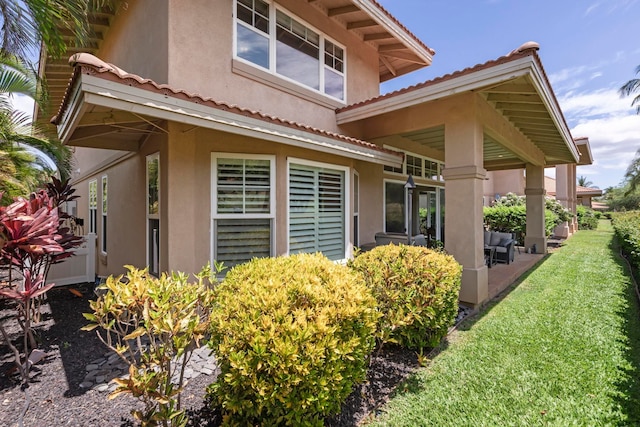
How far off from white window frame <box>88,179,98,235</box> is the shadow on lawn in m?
14.6

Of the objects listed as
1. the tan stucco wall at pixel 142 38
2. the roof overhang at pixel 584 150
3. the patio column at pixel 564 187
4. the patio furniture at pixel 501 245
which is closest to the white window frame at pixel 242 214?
the tan stucco wall at pixel 142 38

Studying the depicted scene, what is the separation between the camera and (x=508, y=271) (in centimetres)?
1011

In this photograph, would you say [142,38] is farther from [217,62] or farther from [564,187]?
[564,187]

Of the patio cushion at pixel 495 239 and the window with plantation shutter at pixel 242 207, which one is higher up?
the window with plantation shutter at pixel 242 207

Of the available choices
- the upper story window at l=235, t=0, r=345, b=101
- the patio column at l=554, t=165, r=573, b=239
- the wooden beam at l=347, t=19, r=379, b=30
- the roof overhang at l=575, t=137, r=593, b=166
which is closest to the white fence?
the upper story window at l=235, t=0, r=345, b=101

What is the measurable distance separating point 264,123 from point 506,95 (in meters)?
5.91

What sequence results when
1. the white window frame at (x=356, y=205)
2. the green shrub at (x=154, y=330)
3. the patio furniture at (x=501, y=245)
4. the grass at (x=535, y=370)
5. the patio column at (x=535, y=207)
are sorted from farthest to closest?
the patio column at (x=535, y=207) < the patio furniture at (x=501, y=245) < the white window frame at (x=356, y=205) < the grass at (x=535, y=370) < the green shrub at (x=154, y=330)

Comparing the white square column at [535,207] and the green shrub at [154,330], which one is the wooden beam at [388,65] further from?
the green shrub at [154,330]

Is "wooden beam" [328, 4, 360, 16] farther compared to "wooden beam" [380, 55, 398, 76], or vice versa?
"wooden beam" [380, 55, 398, 76]

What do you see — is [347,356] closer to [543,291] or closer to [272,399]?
[272,399]

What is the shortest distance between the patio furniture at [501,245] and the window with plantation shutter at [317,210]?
6921 mm

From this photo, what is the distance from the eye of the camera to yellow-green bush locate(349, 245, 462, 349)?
4293 mm

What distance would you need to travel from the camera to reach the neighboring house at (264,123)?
522cm

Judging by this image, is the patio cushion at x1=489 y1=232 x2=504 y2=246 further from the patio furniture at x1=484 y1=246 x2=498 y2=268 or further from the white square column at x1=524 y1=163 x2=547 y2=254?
the white square column at x1=524 y1=163 x2=547 y2=254
